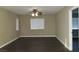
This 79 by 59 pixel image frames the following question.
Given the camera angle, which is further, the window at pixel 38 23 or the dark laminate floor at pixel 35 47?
the window at pixel 38 23

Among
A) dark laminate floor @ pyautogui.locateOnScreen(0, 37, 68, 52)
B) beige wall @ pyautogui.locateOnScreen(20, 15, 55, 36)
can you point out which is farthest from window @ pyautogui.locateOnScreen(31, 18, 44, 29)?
dark laminate floor @ pyautogui.locateOnScreen(0, 37, 68, 52)

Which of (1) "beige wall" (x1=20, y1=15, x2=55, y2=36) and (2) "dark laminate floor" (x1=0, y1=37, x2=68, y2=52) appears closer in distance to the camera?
(2) "dark laminate floor" (x1=0, y1=37, x2=68, y2=52)

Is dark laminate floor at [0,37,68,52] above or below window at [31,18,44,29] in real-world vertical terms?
below

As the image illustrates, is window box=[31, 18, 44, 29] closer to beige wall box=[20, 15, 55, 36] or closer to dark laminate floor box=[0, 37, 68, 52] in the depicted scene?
beige wall box=[20, 15, 55, 36]

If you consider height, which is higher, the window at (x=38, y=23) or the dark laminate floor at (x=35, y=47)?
the window at (x=38, y=23)

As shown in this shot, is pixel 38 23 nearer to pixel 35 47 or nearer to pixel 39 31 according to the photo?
pixel 39 31

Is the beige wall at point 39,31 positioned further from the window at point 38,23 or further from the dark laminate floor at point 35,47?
the dark laminate floor at point 35,47

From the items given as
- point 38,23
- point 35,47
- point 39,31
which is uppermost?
point 38,23

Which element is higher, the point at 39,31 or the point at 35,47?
the point at 39,31

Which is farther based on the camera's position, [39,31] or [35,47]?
[39,31]

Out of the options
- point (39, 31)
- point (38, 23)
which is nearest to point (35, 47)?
point (39, 31)

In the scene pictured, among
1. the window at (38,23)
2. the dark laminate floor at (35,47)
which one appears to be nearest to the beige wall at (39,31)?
the window at (38,23)

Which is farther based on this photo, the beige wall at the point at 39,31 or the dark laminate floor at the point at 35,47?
the beige wall at the point at 39,31
